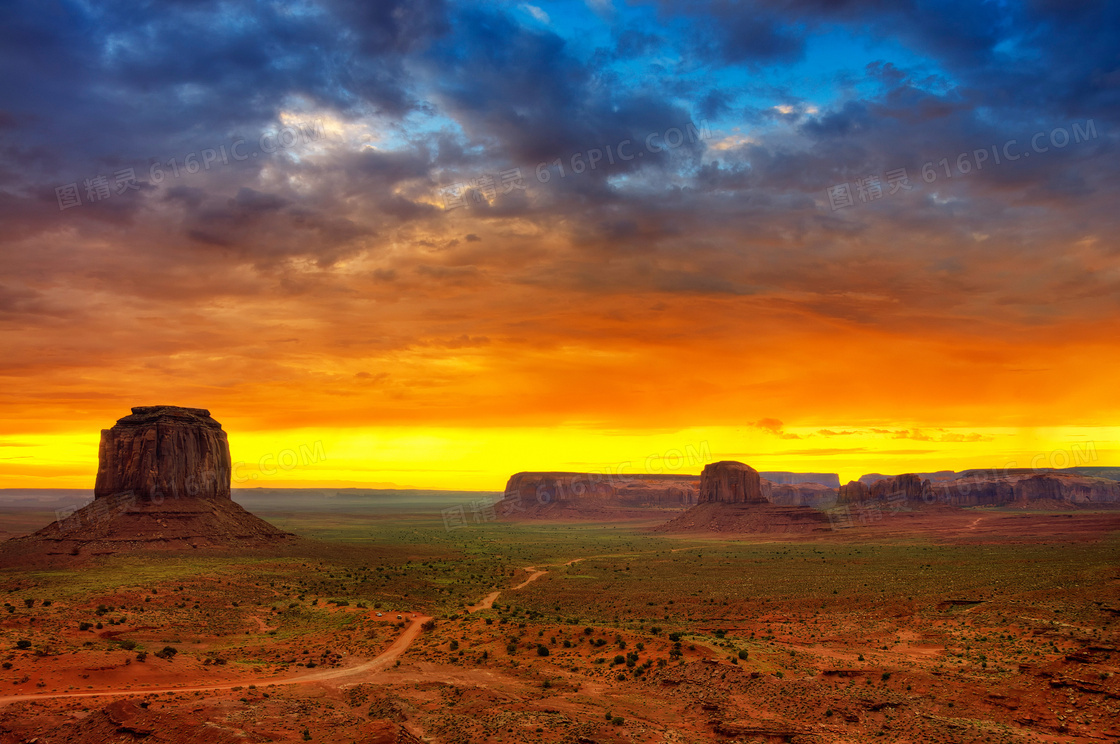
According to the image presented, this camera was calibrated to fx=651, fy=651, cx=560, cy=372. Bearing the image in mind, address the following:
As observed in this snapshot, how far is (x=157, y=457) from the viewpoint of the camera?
8844cm

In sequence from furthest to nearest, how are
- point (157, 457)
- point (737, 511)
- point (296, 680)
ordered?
point (737, 511) → point (157, 457) → point (296, 680)

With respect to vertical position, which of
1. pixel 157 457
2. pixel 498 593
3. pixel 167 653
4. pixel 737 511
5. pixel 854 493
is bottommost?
pixel 737 511

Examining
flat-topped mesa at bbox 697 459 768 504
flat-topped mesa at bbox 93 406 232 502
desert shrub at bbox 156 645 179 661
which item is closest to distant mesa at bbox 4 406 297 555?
flat-topped mesa at bbox 93 406 232 502

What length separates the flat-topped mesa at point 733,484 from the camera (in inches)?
6545

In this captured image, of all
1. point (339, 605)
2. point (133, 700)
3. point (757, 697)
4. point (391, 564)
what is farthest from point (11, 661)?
point (391, 564)

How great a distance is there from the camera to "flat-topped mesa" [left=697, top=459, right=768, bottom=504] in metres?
166

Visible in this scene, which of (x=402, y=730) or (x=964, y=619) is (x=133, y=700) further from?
(x=964, y=619)

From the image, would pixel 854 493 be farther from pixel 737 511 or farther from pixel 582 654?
pixel 582 654

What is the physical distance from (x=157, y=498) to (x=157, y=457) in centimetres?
553

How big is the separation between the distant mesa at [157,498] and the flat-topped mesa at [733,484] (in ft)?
354

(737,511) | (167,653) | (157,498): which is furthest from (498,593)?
(737,511)

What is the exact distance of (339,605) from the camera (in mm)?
50500

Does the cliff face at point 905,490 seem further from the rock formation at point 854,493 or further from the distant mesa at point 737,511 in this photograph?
the distant mesa at point 737,511

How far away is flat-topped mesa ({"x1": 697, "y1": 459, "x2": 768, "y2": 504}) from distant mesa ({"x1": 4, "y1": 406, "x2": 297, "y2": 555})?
107898 millimetres
